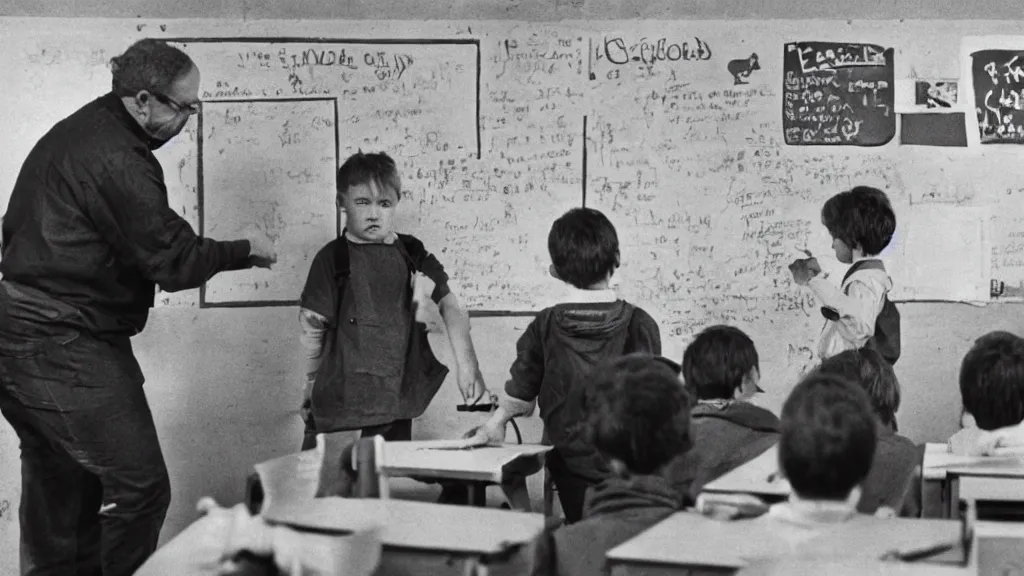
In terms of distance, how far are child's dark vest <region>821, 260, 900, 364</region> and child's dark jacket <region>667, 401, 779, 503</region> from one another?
947 millimetres

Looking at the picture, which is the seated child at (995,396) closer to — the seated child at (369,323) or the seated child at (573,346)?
the seated child at (573,346)

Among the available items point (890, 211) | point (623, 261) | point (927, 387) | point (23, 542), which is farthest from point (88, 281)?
point (927, 387)

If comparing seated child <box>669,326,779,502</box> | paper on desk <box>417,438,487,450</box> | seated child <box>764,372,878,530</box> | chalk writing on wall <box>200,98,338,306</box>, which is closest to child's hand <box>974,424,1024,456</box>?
seated child <box>669,326,779,502</box>

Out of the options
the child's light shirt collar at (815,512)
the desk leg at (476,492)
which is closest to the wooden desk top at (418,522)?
the child's light shirt collar at (815,512)

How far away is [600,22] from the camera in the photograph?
16.5 feet

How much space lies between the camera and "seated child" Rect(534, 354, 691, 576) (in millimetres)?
2203

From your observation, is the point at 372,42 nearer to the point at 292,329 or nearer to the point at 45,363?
the point at 292,329

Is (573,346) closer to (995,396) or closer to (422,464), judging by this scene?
(422,464)

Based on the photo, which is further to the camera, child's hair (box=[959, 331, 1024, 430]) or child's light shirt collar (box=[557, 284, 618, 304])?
child's light shirt collar (box=[557, 284, 618, 304])

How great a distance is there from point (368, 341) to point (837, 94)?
7.02ft

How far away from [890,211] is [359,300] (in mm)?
1846

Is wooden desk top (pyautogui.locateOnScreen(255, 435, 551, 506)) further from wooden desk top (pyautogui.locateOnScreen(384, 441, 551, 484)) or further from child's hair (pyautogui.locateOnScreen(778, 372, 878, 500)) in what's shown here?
child's hair (pyautogui.locateOnScreen(778, 372, 878, 500))

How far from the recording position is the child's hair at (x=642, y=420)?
2.44 metres

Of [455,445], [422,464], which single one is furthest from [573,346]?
[422,464]
